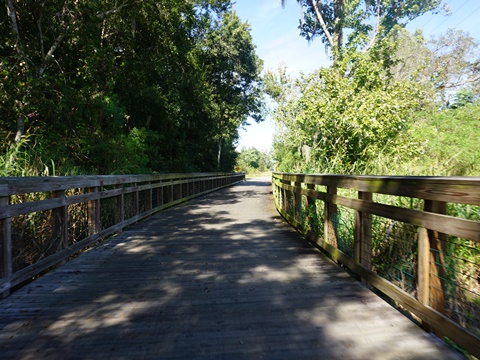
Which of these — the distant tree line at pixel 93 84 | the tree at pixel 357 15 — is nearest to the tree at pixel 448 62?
the tree at pixel 357 15

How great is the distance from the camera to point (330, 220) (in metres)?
4.71

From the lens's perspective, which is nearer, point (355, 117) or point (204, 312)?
point (204, 312)

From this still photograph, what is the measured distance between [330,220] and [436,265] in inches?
87.9

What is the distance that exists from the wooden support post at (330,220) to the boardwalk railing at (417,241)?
1cm

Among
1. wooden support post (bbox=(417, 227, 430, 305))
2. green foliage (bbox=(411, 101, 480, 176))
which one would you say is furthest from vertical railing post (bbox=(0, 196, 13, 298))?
green foliage (bbox=(411, 101, 480, 176))

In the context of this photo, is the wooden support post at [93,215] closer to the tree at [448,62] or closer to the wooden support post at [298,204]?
the wooden support post at [298,204]

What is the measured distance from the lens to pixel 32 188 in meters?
3.62

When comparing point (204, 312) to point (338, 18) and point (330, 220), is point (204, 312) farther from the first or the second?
point (338, 18)

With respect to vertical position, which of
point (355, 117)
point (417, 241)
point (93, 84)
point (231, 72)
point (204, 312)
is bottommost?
point (204, 312)

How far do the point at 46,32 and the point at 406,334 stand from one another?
33.0 ft

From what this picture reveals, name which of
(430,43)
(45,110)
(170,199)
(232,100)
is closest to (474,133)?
(170,199)

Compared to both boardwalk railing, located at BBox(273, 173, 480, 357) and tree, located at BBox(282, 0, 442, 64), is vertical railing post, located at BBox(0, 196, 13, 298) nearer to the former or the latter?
boardwalk railing, located at BBox(273, 173, 480, 357)

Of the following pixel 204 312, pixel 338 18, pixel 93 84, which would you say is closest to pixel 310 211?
pixel 204 312

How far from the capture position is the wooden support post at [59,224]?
4215mm
